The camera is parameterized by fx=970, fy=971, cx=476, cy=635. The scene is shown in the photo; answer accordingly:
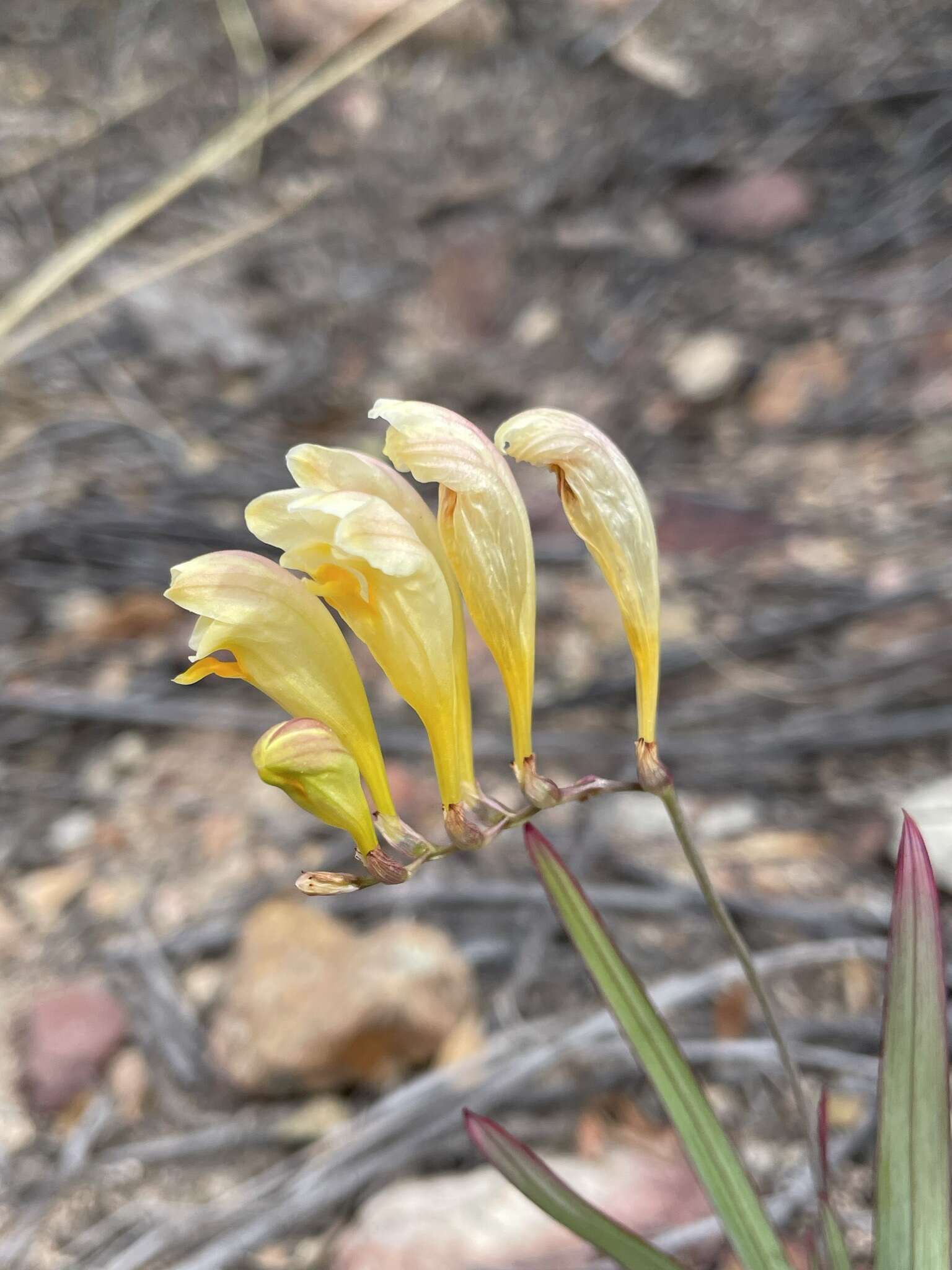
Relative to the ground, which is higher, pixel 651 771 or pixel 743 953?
pixel 651 771

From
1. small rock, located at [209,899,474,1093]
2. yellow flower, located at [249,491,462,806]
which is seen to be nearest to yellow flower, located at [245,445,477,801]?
yellow flower, located at [249,491,462,806]

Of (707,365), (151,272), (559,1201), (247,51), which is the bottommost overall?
(559,1201)

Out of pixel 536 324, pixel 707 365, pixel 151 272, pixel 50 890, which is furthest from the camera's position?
pixel 536 324

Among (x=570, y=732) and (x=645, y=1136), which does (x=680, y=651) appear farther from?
(x=645, y=1136)

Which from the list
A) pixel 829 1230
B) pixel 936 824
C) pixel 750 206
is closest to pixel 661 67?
pixel 750 206

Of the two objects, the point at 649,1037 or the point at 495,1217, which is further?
the point at 495,1217

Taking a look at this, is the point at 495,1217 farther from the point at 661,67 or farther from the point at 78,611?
the point at 661,67
